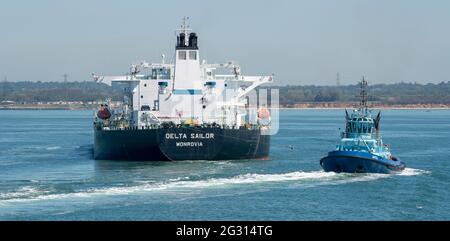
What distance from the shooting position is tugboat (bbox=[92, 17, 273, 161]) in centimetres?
5719

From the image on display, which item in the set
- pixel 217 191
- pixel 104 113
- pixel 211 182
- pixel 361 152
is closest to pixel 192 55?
pixel 104 113

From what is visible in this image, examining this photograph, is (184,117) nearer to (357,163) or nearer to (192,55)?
(192,55)

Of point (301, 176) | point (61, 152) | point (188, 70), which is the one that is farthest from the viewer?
point (61, 152)

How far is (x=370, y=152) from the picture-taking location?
50.6m

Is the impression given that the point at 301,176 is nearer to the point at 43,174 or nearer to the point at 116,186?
the point at 116,186

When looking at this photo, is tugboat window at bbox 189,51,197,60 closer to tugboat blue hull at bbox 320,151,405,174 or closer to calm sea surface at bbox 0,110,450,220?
calm sea surface at bbox 0,110,450,220

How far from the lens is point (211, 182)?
44.6 metres

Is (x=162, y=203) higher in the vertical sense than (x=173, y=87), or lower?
lower

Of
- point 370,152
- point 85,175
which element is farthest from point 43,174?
point 370,152

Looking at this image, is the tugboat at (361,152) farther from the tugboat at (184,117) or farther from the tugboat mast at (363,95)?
the tugboat at (184,117)

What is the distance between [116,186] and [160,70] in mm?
22643

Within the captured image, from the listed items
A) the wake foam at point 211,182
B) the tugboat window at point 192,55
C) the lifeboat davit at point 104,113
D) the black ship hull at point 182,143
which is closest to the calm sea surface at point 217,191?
the wake foam at point 211,182

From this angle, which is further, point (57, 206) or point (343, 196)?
point (343, 196)

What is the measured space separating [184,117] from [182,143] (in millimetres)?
4439
